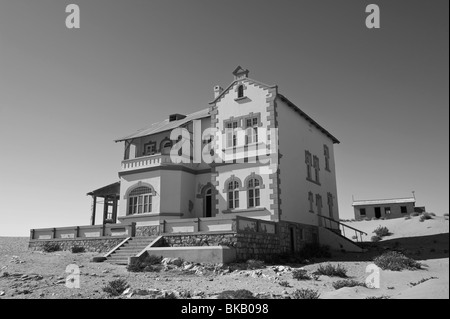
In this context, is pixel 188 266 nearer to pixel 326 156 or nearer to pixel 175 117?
pixel 175 117

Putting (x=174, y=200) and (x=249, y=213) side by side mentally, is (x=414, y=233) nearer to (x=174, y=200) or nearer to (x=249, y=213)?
(x=249, y=213)

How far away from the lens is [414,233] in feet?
126

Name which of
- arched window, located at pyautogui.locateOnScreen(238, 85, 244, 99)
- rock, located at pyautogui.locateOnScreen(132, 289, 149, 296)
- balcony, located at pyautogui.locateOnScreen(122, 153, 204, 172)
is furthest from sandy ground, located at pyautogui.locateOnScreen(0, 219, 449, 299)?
arched window, located at pyautogui.locateOnScreen(238, 85, 244, 99)

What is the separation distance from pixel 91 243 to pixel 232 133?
12.0 m

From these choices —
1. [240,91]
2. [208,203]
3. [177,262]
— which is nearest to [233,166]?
[208,203]

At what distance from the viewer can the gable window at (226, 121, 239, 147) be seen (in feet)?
84.4

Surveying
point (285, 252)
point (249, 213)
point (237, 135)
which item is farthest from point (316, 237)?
point (237, 135)

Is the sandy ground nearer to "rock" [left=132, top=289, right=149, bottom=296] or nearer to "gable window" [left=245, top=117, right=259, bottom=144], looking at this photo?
"rock" [left=132, top=289, right=149, bottom=296]

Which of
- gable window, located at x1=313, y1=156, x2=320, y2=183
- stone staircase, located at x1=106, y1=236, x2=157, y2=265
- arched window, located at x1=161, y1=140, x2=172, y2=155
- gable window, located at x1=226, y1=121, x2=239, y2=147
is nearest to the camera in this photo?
stone staircase, located at x1=106, y1=236, x2=157, y2=265

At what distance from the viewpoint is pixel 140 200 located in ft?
89.4

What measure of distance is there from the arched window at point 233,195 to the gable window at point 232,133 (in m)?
2.78

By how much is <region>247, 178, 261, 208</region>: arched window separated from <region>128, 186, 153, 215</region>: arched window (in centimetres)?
733

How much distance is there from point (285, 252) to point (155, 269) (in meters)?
9.29

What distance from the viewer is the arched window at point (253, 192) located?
78.3ft
